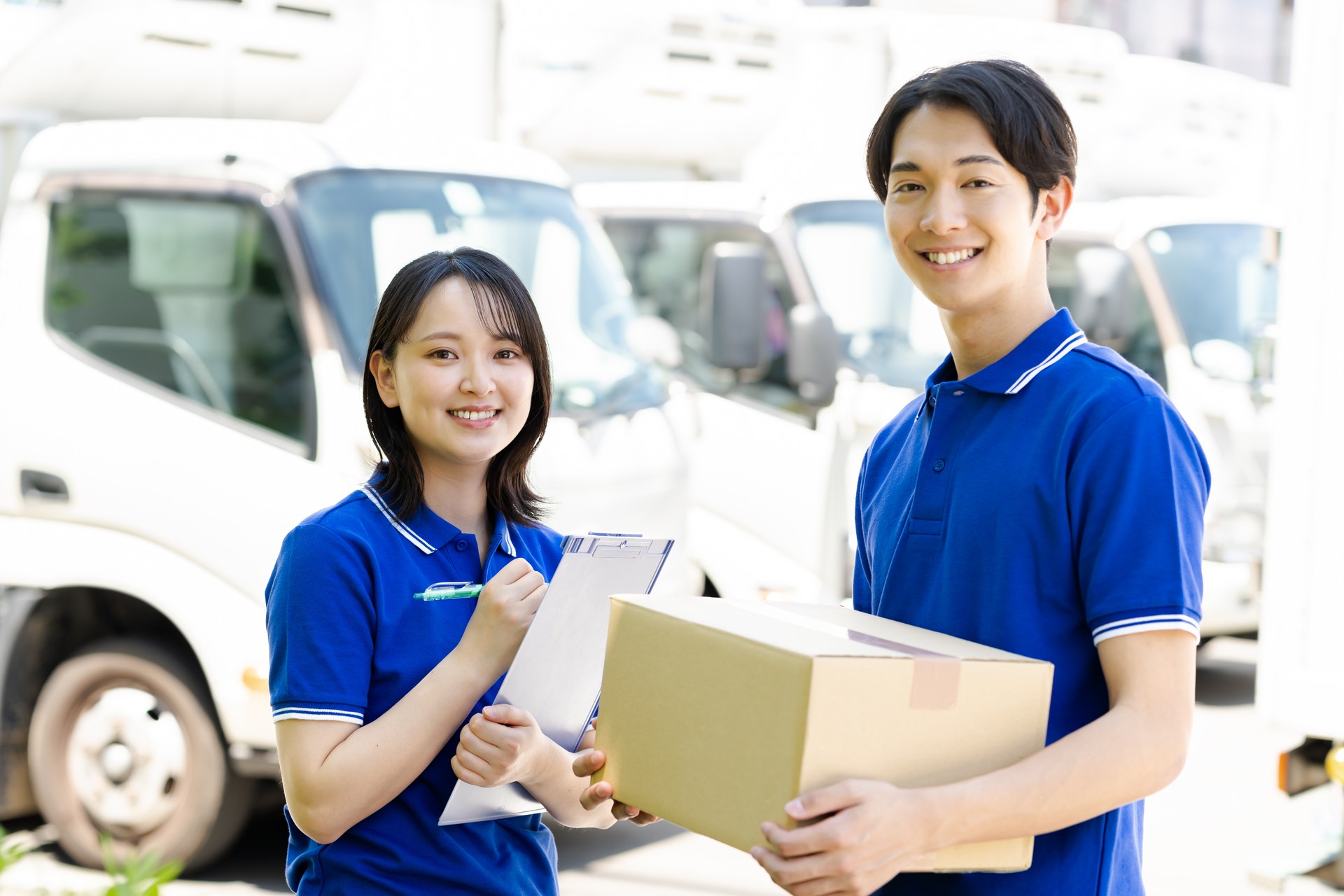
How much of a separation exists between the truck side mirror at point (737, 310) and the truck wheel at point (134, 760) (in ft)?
8.41

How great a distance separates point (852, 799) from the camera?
5.00ft

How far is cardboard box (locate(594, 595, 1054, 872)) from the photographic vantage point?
1555 mm

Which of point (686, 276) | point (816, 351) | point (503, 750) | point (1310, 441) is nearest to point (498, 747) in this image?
point (503, 750)

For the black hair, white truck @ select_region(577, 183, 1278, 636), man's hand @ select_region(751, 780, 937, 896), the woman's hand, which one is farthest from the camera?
white truck @ select_region(577, 183, 1278, 636)

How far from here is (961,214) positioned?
182cm

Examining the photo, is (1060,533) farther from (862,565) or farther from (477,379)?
(477,379)

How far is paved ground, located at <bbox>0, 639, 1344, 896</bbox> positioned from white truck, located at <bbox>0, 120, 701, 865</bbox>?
215 mm

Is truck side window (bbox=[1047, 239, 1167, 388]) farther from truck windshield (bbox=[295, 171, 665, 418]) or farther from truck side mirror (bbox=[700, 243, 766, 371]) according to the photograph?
truck windshield (bbox=[295, 171, 665, 418])

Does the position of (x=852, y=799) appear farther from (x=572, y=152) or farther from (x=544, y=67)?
(x=572, y=152)

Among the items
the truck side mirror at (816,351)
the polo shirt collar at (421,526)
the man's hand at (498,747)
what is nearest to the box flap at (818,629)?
the man's hand at (498,747)

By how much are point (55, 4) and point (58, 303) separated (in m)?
0.95

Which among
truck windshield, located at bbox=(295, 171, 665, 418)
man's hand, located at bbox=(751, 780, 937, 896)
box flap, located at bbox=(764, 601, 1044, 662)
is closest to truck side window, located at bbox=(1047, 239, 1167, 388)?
truck windshield, located at bbox=(295, 171, 665, 418)

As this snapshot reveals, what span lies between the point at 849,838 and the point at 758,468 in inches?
209

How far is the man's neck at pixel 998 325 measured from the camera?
1.88 m
